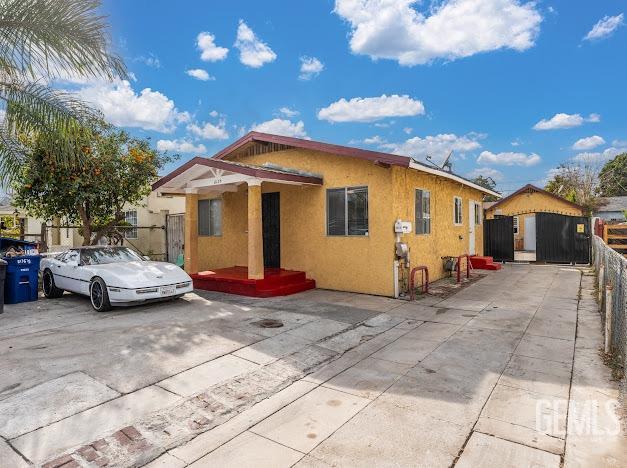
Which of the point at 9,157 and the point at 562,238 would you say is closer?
the point at 9,157

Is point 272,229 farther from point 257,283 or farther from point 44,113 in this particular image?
point 44,113

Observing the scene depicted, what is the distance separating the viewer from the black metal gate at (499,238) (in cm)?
1680

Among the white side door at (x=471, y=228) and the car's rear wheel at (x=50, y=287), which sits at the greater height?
the white side door at (x=471, y=228)

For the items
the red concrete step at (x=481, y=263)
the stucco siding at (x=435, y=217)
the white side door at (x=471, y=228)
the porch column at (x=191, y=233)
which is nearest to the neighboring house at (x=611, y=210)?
the white side door at (x=471, y=228)

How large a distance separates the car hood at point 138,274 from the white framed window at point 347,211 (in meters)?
3.78

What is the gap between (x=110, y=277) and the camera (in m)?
7.23

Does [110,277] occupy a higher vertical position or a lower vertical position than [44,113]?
lower

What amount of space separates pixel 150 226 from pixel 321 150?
36.4 ft

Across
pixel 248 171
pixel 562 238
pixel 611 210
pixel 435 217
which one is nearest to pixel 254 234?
pixel 248 171

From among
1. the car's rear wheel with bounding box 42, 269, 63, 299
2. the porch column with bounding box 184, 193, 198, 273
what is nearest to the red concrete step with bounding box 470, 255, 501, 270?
the porch column with bounding box 184, 193, 198, 273

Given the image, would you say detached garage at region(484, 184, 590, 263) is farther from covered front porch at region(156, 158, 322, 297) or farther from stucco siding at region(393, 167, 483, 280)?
covered front porch at region(156, 158, 322, 297)

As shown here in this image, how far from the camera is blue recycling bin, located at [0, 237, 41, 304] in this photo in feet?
26.9

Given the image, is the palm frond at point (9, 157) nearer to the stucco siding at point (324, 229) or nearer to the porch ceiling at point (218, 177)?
the porch ceiling at point (218, 177)

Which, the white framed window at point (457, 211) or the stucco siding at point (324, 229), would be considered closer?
the stucco siding at point (324, 229)
